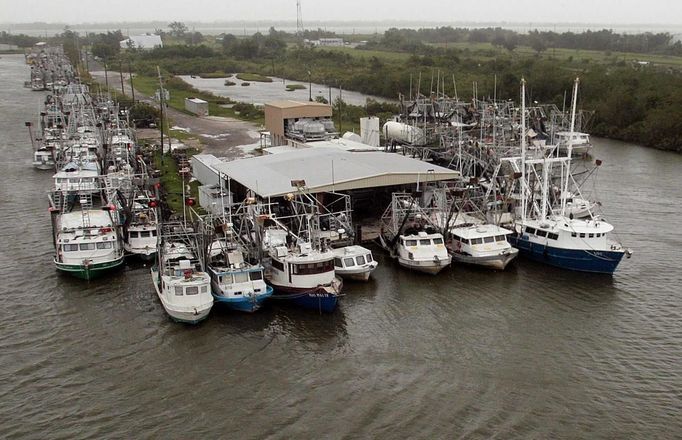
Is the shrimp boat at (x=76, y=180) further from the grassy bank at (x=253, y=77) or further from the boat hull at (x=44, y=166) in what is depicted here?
the grassy bank at (x=253, y=77)

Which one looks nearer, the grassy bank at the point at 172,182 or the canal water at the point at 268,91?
the grassy bank at the point at 172,182

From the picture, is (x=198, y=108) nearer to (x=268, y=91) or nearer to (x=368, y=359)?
(x=268, y=91)

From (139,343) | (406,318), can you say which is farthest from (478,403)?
(139,343)

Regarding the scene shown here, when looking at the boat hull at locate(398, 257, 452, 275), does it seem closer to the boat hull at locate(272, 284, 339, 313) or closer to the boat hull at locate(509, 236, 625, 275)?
the boat hull at locate(509, 236, 625, 275)

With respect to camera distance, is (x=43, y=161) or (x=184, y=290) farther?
(x=43, y=161)

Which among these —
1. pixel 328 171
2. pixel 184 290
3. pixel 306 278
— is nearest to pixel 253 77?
pixel 328 171

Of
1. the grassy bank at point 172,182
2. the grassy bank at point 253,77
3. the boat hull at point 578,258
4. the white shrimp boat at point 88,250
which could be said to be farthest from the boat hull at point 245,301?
the grassy bank at point 253,77

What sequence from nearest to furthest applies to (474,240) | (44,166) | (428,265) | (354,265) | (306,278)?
(306,278) → (354,265) → (428,265) → (474,240) → (44,166)
